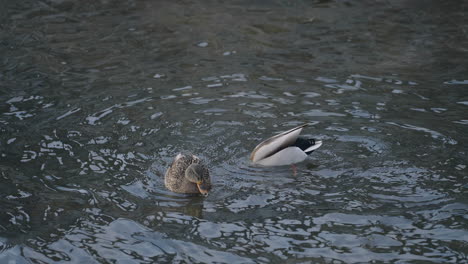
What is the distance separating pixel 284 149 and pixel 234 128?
1.36 meters

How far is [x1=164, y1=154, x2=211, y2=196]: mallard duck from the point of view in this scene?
8.30 m

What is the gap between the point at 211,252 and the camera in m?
7.06

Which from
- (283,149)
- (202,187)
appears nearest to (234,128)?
(283,149)

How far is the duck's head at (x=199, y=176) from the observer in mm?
8273

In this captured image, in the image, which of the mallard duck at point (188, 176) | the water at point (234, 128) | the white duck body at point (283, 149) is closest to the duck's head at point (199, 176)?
the mallard duck at point (188, 176)

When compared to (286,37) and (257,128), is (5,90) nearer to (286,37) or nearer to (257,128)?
(257,128)

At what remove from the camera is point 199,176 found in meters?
8.27

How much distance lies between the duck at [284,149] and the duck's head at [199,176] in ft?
3.19

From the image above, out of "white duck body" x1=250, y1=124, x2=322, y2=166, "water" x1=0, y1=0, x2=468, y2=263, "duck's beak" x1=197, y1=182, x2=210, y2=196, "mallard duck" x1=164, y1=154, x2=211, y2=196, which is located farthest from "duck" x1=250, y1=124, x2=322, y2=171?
"duck's beak" x1=197, y1=182, x2=210, y2=196

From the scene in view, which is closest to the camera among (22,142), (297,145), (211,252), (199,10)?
(211,252)

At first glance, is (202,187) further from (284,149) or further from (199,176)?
(284,149)

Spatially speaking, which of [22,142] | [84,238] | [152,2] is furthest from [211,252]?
[152,2]

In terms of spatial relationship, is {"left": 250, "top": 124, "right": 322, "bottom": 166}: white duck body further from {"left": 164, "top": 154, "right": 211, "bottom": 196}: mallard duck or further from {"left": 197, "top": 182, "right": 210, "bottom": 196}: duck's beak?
{"left": 197, "top": 182, "right": 210, "bottom": 196}: duck's beak

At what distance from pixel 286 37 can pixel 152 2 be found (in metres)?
4.17
